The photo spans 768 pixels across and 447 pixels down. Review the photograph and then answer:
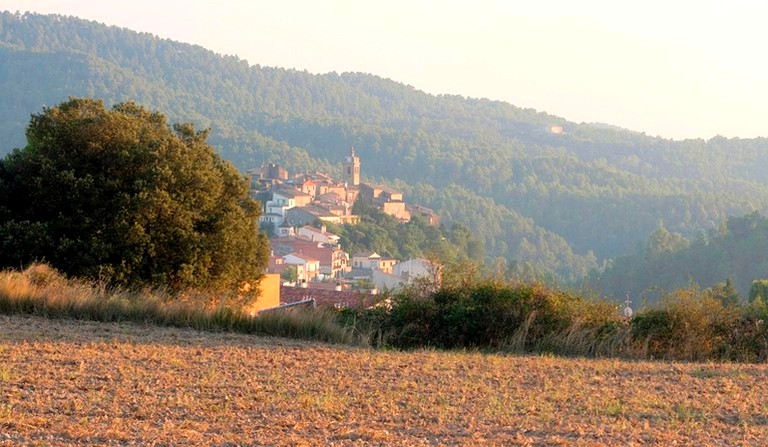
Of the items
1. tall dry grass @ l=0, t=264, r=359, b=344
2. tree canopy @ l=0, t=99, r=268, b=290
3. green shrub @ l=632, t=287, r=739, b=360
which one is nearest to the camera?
tall dry grass @ l=0, t=264, r=359, b=344

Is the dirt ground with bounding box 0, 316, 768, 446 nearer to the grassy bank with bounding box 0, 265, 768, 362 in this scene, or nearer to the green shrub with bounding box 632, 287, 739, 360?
the grassy bank with bounding box 0, 265, 768, 362

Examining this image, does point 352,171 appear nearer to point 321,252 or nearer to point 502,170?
point 502,170

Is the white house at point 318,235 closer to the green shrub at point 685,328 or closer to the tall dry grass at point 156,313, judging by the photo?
the green shrub at point 685,328

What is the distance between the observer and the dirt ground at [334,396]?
267 inches

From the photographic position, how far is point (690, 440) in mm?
7199

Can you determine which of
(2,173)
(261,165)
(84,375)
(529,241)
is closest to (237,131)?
(261,165)

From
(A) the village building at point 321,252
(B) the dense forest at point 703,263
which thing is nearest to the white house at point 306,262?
(A) the village building at point 321,252

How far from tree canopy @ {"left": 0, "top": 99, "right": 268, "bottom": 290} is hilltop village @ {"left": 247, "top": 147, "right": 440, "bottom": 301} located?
1667 inches

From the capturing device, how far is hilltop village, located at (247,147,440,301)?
3105 inches

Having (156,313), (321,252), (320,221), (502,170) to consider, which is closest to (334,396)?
(156,313)

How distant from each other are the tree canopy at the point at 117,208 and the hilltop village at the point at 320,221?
42.4 m

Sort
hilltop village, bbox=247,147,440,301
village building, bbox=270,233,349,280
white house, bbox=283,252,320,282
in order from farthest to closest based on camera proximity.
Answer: village building, bbox=270,233,349,280, white house, bbox=283,252,320,282, hilltop village, bbox=247,147,440,301

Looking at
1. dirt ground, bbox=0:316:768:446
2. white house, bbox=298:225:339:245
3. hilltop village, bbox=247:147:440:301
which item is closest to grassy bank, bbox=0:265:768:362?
dirt ground, bbox=0:316:768:446

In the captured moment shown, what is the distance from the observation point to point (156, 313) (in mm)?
13523
